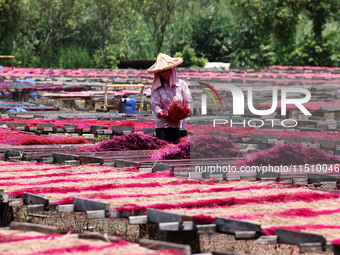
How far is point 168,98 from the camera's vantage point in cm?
950

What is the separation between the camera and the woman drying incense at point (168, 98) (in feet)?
30.8

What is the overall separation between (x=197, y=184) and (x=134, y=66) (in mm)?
33472

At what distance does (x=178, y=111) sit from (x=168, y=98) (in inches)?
13.1

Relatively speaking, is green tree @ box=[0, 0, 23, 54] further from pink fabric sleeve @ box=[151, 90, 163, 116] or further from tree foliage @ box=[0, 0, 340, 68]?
pink fabric sleeve @ box=[151, 90, 163, 116]

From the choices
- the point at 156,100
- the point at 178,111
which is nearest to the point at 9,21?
the point at 156,100

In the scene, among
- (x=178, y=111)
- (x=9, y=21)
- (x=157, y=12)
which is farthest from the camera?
(x=157, y=12)

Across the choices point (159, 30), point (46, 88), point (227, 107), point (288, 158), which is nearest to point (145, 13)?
point (159, 30)

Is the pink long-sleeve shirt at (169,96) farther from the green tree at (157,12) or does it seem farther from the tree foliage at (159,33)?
the green tree at (157,12)

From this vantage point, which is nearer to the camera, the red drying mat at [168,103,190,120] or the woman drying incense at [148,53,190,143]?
the red drying mat at [168,103,190,120]

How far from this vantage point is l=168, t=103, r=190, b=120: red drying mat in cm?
921

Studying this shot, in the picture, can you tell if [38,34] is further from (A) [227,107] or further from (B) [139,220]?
(B) [139,220]

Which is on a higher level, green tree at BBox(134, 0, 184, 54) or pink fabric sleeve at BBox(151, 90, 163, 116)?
green tree at BBox(134, 0, 184, 54)

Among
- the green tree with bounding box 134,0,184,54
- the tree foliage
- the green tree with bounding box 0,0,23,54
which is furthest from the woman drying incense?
the green tree with bounding box 134,0,184,54

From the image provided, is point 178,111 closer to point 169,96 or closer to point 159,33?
point 169,96
